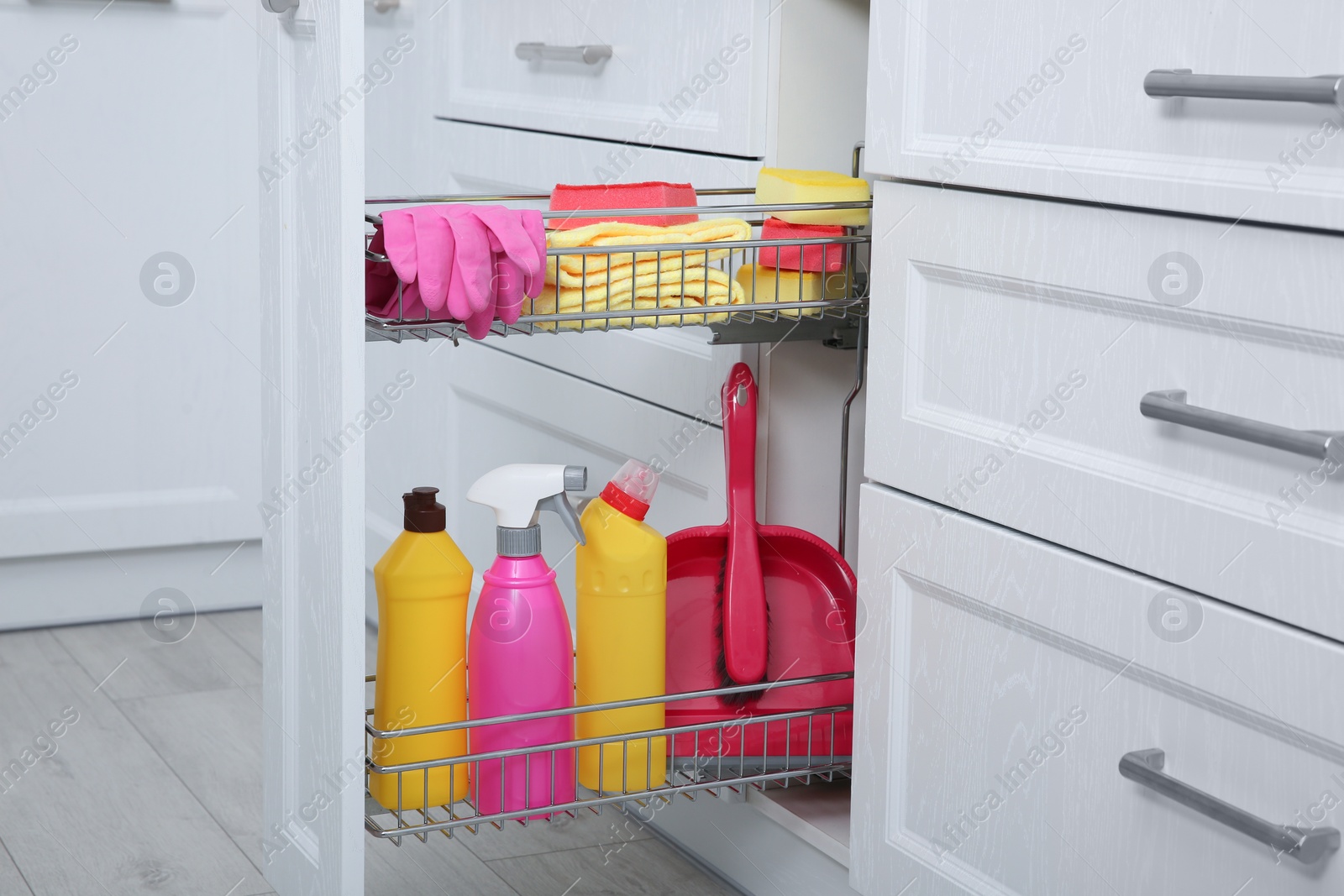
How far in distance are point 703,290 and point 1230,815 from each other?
54 centimetres

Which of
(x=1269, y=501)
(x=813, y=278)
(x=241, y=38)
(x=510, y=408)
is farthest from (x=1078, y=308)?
(x=241, y=38)

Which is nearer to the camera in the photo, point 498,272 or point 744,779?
point 498,272

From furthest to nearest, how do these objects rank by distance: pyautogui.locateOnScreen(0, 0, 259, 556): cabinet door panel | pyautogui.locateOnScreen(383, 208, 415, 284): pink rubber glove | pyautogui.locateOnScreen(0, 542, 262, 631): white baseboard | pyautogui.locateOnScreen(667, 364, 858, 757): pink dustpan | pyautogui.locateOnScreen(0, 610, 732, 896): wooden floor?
1. pyautogui.locateOnScreen(0, 542, 262, 631): white baseboard
2. pyautogui.locateOnScreen(0, 0, 259, 556): cabinet door panel
3. pyautogui.locateOnScreen(0, 610, 732, 896): wooden floor
4. pyautogui.locateOnScreen(667, 364, 858, 757): pink dustpan
5. pyautogui.locateOnScreen(383, 208, 415, 284): pink rubber glove

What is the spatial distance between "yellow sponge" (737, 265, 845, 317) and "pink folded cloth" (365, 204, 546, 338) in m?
0.24

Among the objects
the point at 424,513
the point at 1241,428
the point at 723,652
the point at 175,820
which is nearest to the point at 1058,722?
the point at 1241,428

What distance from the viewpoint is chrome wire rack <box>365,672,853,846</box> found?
1118 mm

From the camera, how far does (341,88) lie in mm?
968

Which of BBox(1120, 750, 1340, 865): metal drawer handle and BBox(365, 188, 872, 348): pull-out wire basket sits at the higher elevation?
BBox(365, 188, 872, 348): pull-out wire basket

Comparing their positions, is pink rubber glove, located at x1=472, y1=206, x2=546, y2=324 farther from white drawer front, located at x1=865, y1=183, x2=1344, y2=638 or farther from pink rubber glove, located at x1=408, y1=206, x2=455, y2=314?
white drawer front, located at x1=865, y1=183, x2=1344, y2=638

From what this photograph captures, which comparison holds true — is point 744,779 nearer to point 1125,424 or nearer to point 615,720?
point 615,720

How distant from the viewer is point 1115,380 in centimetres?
95

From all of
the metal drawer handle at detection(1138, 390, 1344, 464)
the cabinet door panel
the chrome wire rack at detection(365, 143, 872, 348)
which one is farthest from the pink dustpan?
the cabinet door panel

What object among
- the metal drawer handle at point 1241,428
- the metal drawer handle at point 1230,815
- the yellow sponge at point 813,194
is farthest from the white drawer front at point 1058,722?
the yellow sponge at point 813,194

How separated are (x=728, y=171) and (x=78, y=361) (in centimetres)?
129
